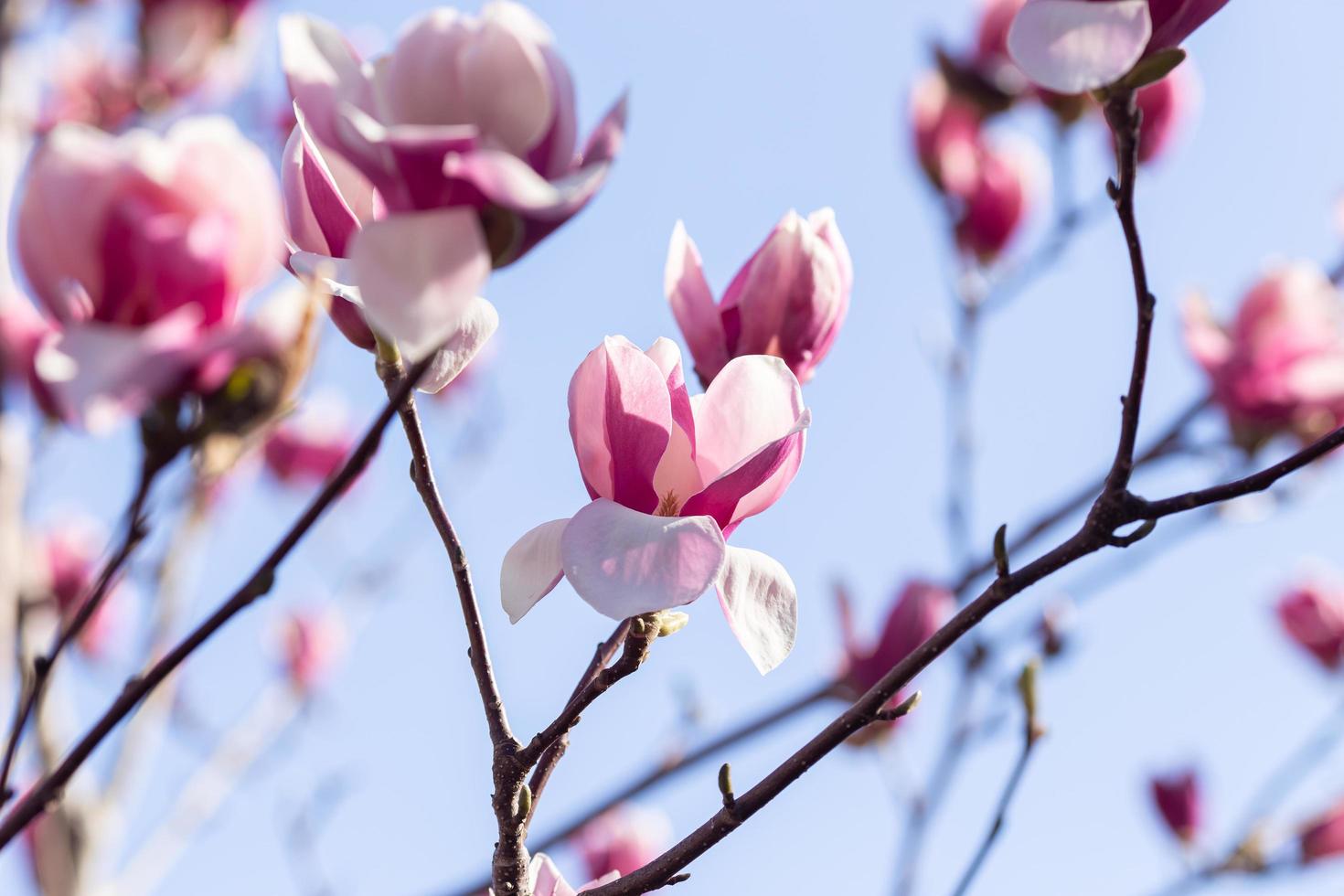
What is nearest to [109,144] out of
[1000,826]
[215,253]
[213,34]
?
[215,253]

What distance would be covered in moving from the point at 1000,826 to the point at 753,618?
0.81ft

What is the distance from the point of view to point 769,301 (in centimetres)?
72

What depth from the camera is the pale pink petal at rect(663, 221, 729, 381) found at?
72 centimetres

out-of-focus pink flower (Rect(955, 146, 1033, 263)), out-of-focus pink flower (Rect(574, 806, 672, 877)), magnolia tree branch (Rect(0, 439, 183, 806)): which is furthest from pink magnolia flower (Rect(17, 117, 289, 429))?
out-of-focus pink flower (Rect(955, 146, 1033, 263))

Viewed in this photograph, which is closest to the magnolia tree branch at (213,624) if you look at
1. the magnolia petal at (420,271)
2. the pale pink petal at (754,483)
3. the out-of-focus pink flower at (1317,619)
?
the magnolia petal at (420,271)

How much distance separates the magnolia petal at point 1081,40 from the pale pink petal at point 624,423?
0.22 meters

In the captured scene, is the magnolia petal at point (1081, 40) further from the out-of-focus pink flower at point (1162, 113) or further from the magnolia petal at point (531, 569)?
the out-of-focus pink flower at point (1162, 113)

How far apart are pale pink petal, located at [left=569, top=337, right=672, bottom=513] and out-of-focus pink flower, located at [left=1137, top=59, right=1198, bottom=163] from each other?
1.37 metres

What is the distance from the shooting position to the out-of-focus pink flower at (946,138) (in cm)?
181

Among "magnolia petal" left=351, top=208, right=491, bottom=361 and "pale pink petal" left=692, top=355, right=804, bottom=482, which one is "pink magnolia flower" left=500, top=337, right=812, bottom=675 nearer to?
"pale pink petal" left=692, top=355, right=804, bottom=482

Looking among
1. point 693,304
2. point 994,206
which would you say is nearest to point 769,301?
point 693,304

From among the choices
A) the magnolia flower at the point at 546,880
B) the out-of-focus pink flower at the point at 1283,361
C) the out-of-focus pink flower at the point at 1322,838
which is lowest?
the out-of-focus pink flower at the point at 1322,838

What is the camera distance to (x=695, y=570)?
519 mm

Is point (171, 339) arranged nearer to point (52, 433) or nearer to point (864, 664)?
point (52, 433)
